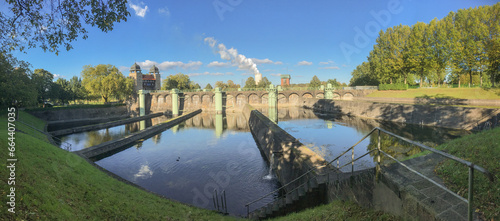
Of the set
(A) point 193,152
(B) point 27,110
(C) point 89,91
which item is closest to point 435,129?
(A) point 193,152

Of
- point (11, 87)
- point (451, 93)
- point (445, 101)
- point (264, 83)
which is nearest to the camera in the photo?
point (11, 87)

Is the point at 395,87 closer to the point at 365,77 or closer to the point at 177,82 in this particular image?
the point at 365,77

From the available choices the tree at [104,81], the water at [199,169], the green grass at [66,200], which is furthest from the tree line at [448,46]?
the tree at [104,81]

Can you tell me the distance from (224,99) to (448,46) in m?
57.7

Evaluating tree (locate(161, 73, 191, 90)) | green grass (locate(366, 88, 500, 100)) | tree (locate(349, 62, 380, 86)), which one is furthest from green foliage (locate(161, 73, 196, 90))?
green grass (locate(366, 88, 500, 100))

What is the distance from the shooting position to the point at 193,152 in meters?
23.7

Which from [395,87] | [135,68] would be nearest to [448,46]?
[395,87]

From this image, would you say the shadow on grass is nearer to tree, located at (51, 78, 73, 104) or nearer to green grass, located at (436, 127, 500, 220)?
green grass, located at (436, 127, 500, 220)

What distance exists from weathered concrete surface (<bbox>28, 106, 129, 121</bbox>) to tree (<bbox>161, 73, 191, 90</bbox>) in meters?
34.6

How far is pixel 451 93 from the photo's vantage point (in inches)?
1640

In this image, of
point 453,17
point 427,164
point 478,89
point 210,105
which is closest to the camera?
point 427,164

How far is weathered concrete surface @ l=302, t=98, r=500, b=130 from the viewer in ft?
77.7

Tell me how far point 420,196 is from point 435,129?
29.7 meters

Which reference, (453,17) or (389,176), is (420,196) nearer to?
(389,176)
